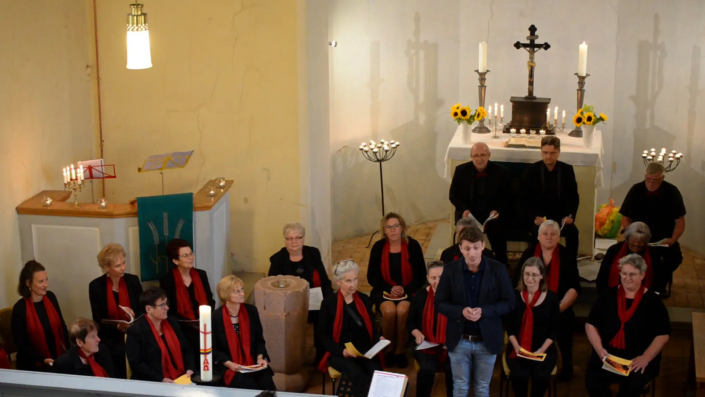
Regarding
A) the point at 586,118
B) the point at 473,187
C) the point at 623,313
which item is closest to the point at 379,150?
the point at 473,187

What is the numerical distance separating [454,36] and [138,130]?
3.91 meters

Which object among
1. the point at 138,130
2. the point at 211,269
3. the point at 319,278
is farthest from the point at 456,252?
the point at 138,130

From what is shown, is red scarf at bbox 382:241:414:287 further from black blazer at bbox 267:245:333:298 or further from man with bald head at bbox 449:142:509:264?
man with bald head at bbox 449:142:509:264

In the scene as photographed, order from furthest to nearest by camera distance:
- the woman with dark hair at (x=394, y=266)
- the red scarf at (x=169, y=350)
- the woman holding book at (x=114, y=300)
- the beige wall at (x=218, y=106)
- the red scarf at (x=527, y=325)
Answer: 1. the beige wall at (x=218, y=106)
2. the woman with dark hair at (x=394, y=266)
3. the woman holding book at (x=114, y=300)
4. the red scarf at (x=527, y=325)
5. the red scarf at (x=169, y=350)

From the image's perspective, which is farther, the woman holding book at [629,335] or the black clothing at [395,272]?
the black clothing at [395,272]

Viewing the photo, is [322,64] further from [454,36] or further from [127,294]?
[127,294]

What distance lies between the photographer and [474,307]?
17.5ft

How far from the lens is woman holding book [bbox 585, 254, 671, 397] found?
5566mm

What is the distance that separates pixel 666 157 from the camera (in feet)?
31.7

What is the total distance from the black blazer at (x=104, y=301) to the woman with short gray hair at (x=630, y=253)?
129 inches

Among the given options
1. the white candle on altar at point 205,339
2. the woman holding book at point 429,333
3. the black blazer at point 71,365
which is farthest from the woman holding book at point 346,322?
the white candle on altar at point 205,339

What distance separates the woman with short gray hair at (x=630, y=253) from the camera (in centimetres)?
652

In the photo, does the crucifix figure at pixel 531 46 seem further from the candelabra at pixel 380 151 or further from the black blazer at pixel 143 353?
the black blazer at pixel 143 353

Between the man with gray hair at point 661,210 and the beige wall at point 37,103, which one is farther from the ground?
the beige wall at point 37,103
